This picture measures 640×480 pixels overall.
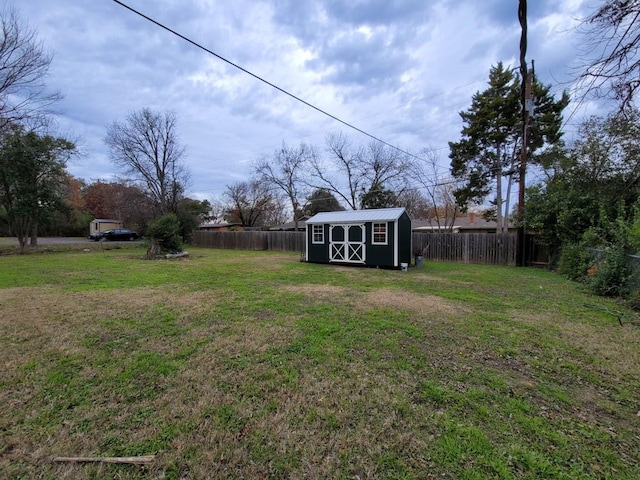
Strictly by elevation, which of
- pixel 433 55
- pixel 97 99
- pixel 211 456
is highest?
pixel 433 55

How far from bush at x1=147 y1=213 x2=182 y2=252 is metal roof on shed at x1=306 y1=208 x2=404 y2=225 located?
706cm

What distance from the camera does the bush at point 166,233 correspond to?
525 inches

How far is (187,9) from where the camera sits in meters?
4.50

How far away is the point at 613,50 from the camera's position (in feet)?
14.1

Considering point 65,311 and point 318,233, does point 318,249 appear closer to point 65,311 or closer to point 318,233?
point 318,233

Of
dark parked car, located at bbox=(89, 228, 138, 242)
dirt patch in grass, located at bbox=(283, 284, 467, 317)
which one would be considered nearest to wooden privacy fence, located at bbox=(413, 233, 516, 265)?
dirt patch in grass, located at bbox=(283, 284, 467, 317)

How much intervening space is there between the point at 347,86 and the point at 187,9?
20.4 ft

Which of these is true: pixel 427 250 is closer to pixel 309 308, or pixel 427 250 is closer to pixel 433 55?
pixel 433 55

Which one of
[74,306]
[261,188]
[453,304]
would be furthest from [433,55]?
[261,188]

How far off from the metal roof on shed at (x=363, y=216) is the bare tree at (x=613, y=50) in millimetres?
5805

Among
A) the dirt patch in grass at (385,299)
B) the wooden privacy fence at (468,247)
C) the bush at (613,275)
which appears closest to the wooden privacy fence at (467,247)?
the wooden privacy fence at (468,247)

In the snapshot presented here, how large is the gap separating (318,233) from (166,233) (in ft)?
25.0

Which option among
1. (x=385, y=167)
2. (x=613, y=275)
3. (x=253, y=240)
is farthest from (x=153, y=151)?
(x=613, y=275)

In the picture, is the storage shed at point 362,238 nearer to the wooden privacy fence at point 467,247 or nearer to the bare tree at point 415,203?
the wooden privacy fence at point 467,247
